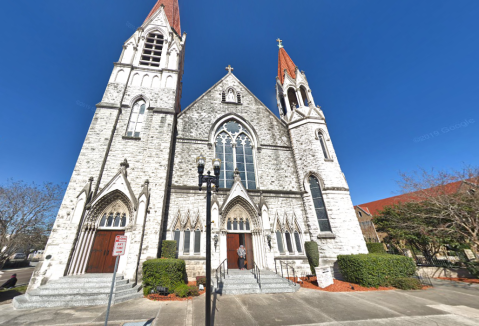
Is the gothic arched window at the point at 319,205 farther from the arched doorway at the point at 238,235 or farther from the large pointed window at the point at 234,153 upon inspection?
the arched doorway at the point at 238,235

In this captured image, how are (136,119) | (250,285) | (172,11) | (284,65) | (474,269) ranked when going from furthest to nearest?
(172,11), (284,65), (136,119), (474,269), (250,285)

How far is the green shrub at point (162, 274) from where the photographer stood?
7805mm

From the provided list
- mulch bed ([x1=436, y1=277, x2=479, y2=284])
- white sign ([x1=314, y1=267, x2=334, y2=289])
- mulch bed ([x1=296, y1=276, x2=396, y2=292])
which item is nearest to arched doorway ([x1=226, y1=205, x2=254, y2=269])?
mulch bed ([x1=296, y1=276, x2=396, y2=292])

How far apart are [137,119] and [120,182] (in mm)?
5056

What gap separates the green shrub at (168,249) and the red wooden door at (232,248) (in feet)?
10.7

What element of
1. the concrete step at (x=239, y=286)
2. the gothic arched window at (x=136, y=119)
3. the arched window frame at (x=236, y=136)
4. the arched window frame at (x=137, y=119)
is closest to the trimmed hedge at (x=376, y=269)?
the concrete step at (x=239, y=286)

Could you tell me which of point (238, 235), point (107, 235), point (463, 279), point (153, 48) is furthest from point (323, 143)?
point (153, 48)

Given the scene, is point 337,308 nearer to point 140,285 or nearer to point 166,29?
point 140,285

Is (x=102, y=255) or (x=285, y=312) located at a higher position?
(x=102, y=255)

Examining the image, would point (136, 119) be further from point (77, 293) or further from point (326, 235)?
point (326, 235)

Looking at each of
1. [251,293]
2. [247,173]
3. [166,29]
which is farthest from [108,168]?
[166,29]

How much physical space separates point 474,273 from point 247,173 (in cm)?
1481

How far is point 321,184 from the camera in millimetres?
13062

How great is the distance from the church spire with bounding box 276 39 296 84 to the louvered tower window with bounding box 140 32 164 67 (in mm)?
12470
